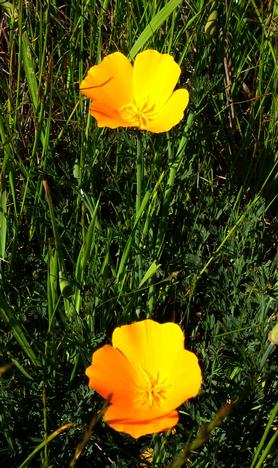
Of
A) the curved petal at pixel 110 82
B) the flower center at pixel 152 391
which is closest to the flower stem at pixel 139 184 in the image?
the curved petal at pixel 110 82

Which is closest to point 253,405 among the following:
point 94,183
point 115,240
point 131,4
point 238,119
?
point 115,240

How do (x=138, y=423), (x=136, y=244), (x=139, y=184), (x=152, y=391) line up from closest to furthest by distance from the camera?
1. (x=138, y=423)
2. (x=152, y=391)
3. (x=139, y=184)
4. (x=136, y=244)

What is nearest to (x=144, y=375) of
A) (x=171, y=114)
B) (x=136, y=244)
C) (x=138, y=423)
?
(x=138, y=423)

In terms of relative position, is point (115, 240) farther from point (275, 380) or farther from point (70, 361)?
point (275, 380)

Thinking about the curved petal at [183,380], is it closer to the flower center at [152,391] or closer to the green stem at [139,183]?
the flower center at [152,391]

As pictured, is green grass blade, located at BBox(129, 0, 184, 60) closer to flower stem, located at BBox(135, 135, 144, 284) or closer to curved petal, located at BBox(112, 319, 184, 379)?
flower stem, located at BBox(135, 135, 144, 284)

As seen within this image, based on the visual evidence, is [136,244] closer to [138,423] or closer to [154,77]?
[154,77]

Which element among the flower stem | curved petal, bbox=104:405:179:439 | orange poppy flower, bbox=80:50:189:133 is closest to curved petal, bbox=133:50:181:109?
orange poppy flower, bbox=80:50:189:133
